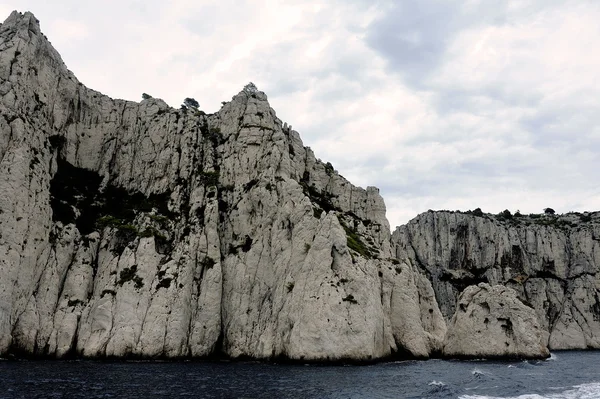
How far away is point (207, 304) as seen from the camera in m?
76.2

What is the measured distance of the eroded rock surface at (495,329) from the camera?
78.3 metres

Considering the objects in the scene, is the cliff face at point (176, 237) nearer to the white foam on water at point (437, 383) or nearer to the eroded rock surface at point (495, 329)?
the eroded rock surface at point (495, 329)

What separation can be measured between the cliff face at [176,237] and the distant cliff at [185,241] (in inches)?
10.4

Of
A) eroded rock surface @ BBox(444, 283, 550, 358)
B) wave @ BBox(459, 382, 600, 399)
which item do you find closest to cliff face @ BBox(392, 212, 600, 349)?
eroded rock surface @ BBox(444, 283, 550, 358)

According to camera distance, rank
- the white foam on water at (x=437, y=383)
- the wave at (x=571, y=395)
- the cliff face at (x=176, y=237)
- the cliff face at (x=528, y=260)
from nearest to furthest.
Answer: the wave at (x=571, y=395)
the white foam on water at (x=437, y=383)
the cliff face at (x=176, y=237)
the cliff face at (x=528, y=260)

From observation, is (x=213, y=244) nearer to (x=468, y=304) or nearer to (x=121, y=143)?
(x=121, y=143)

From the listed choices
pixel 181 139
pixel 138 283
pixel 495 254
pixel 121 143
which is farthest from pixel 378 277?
pixel 495 254

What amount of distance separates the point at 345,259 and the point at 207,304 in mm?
23771

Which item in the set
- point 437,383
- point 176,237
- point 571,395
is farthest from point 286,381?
point 176,237

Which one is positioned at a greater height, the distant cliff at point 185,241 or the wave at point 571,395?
the distant cliff at point 185,241

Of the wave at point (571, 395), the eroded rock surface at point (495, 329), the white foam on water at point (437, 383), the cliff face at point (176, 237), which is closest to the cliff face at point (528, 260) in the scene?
the eroded rock surface at point (495, 329)

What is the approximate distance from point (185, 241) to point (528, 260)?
108 m

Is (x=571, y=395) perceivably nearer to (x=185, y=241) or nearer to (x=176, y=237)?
(x=185, y=241)

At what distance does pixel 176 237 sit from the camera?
83.0 m
